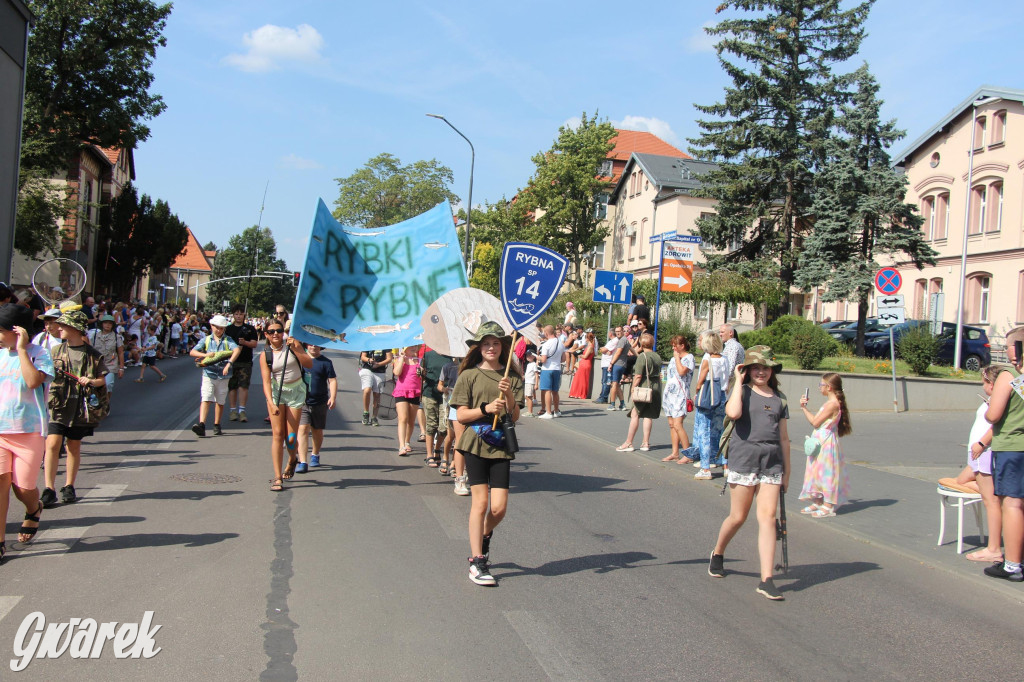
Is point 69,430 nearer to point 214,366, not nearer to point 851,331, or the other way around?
point 214,366

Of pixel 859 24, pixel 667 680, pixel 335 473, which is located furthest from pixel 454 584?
pixel 859 24

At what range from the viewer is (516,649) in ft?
14.9

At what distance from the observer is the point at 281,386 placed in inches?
344

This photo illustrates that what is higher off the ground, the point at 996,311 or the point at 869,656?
the point at 996,311

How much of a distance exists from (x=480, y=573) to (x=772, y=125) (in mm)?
29463

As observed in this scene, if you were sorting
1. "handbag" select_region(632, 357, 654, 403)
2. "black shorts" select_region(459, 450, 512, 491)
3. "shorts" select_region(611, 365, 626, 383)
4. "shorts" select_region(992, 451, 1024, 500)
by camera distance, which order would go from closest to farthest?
"black shorts" select_region(459, 450, 512, 491)
"shorts" select_region(992, 451, 1024, 500)
"handbag" select_region(632, 357, 654, 403)
"shorts" select_region(611, 365, 626, 383)

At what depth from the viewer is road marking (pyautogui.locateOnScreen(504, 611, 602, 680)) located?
14.0 ft

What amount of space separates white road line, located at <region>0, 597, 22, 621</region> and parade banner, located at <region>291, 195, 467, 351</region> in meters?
3.10

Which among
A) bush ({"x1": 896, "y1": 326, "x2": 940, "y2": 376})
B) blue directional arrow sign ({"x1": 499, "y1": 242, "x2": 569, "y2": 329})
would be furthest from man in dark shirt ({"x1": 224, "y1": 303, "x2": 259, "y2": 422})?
bush ({"x1": 896, "y1": 326, "x2": 940, "y2": 376})

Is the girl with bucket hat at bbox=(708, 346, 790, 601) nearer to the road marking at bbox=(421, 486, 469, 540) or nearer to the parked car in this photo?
the road marking at bbox=(421, 486, 469, 540)

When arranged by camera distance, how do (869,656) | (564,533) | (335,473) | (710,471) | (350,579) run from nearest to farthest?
(869,656), (350,579), (564,533), (335,473), (710,471)

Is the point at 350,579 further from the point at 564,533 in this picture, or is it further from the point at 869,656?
the point at 869,656

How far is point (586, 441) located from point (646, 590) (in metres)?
8.66

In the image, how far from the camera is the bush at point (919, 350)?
21.9m
